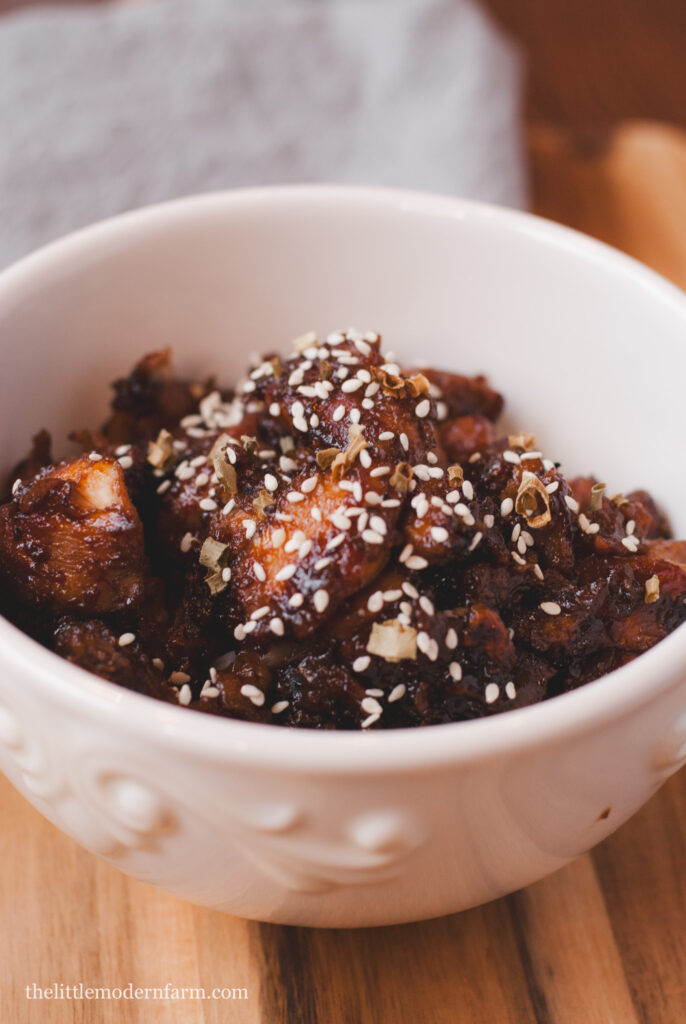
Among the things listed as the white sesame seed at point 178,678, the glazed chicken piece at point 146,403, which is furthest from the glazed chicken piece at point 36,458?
the white sesame seed at point 178,678

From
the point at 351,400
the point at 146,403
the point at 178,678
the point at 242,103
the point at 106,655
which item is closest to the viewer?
the point at 106,655

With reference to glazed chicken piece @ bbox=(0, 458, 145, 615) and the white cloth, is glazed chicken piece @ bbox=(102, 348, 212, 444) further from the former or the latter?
the white cloth

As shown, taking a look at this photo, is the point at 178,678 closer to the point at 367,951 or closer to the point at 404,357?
the point at 367,951

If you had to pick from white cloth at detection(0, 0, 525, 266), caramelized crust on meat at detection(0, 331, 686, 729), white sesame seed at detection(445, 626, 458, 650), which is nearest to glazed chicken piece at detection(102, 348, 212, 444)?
caramelized crust on meat at detection(0, 331, 686, 729)

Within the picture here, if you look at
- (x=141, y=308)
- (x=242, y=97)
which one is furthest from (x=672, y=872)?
(x=242, y=97)

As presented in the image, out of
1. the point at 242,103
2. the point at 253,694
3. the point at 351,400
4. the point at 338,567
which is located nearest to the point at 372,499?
the point at 338,567

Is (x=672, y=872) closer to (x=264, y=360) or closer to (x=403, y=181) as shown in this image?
(x=264, y=360)
